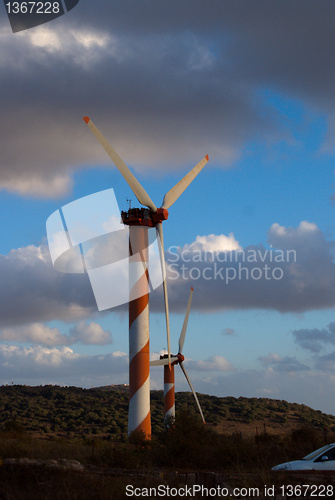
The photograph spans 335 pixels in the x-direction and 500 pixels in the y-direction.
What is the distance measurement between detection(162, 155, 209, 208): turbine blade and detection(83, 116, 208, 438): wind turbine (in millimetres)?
612

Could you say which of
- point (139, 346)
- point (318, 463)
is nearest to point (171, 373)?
point (139, 346)

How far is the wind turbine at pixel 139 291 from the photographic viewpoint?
123ft

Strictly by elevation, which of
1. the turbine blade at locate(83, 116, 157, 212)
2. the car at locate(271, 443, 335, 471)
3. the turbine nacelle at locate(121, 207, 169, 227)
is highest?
the turbine blade at locate(83, 116, 157, 212)

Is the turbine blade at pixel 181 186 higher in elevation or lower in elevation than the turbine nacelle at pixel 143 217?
higher

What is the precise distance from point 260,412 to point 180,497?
82.9 m

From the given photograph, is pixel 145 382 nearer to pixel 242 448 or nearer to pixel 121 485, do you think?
pixel 242 448

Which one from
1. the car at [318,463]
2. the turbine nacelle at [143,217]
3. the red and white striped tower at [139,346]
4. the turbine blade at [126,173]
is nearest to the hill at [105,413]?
the red and white striped tower at [139,346]

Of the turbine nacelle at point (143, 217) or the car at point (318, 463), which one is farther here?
the turbine nacelle at point (143, 217)

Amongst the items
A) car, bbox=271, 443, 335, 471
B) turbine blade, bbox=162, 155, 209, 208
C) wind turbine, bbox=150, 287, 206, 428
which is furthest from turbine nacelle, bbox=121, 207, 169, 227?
wind turbine, bbox=150, 287, 206, 428

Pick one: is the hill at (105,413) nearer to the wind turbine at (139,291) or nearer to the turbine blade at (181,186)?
the wind turbine at (139,291)

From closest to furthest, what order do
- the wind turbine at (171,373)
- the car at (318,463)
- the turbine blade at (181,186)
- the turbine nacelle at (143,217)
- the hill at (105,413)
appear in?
1. the car at (318,463)
2. the turbine nacelle at (143,217)
3. the turbine blade at (181,186)
4. the wind turbine at (171,373)
5. the hill at (105,413)

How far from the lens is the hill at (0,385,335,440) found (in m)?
74.9

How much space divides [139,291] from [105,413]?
53.1 m

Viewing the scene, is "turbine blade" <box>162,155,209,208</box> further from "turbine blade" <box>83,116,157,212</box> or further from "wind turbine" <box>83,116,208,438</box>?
"turbine blade" <box>83,116,157,212</box>
